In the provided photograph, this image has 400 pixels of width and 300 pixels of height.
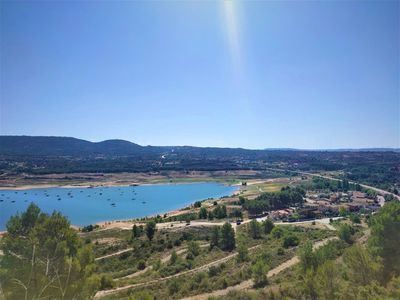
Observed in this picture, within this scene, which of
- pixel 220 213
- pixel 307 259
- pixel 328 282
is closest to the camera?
pixel 328 282

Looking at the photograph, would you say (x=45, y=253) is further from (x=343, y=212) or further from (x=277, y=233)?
(x=343, y=212)

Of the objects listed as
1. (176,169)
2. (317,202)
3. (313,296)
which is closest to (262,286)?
(313,296)

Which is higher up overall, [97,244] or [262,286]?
[262,286]

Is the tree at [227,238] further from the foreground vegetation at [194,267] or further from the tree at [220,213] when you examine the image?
the tree at [220,213]

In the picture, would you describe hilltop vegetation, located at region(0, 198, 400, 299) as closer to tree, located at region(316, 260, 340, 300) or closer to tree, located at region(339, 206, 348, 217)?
tree, located at region(316, 260, 340, 300)

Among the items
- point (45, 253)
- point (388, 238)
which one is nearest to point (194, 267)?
point (388, 238)

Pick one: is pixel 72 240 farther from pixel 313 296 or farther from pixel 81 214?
pixel 81 214
